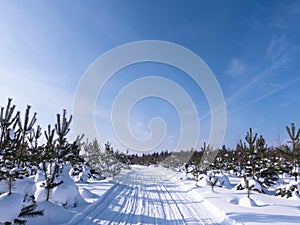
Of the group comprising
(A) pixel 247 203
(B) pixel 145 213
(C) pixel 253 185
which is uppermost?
(C) pixel 253 185

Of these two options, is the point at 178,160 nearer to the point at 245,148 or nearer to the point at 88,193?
the point at 245,148

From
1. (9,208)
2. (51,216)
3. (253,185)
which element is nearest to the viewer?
(9,208)

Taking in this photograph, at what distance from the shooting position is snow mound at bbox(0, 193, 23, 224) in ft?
15.2

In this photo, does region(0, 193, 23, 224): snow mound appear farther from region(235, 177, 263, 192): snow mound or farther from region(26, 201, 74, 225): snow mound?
region(235, 177, 263, 192): snow mound

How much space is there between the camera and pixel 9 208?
471 centimetres

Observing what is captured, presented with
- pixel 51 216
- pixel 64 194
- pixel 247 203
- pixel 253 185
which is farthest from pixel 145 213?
pixel 253 185

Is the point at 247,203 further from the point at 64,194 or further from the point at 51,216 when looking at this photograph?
the point at 51,216

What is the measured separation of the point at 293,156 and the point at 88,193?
41.6 feet

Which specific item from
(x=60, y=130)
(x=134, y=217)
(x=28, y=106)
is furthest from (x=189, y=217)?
(x=28, y=106)

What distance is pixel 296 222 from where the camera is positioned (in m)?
7.56

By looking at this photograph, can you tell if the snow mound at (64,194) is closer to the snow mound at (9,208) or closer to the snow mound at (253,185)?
the snow mound at (9,208)

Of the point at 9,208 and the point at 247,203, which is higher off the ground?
the point at 9,208

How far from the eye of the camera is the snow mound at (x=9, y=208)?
464 cm

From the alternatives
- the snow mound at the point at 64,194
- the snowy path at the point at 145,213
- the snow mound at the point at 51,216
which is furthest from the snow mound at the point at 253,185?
the snow mound at the point at 51,216
